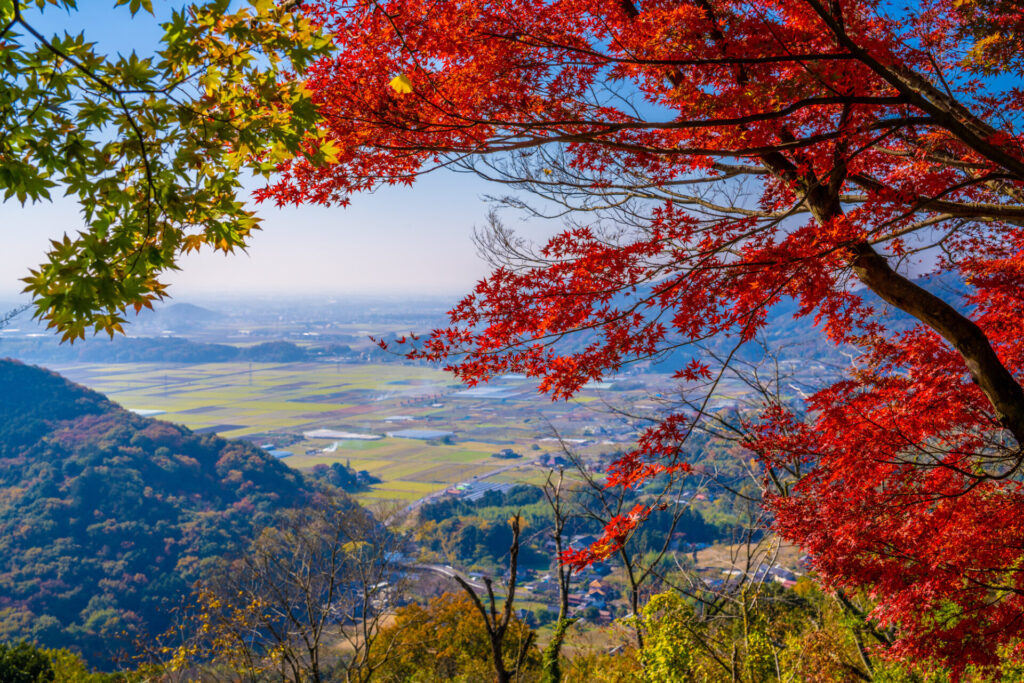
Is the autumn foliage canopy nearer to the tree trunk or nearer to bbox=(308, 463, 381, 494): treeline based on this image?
the tree trunk

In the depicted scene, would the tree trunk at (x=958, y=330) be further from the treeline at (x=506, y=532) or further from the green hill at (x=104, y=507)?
the green hill at (x=104, y=507)

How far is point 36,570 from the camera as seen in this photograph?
73.8ft

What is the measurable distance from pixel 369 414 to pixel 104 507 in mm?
34103

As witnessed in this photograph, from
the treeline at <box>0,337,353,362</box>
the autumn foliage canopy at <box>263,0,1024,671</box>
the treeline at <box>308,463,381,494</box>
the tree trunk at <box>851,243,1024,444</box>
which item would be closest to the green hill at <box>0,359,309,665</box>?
the treeline at <box>308,463,381,494</box>

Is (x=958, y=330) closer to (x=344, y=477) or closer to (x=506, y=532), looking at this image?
(x=506, y=532)

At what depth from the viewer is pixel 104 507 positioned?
27.6 metres

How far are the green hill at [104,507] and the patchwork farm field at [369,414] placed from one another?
326 inches

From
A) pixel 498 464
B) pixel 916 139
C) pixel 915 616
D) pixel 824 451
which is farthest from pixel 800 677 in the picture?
pixel 498 464

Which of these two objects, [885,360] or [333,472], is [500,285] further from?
[333,472]

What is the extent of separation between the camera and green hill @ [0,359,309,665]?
833 inches

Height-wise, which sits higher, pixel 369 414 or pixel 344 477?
pixel 344 477

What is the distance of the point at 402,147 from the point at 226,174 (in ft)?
5.47

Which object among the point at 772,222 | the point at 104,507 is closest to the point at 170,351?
the point at 104,507

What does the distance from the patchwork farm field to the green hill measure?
828 cm
